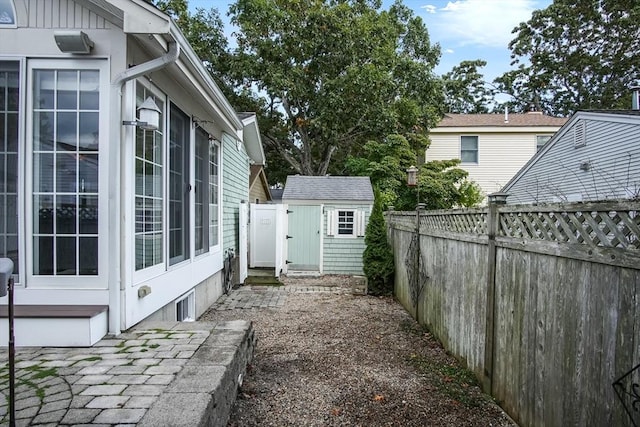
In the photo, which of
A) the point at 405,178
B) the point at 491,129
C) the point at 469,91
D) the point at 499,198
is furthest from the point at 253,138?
the point at 469,91

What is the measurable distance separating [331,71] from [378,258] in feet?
37.8

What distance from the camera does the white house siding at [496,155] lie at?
1706 centimetres

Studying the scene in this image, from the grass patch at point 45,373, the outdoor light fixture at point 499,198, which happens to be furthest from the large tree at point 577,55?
the grass patch at point 45,373

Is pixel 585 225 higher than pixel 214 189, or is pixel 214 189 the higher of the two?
pixel 214 189

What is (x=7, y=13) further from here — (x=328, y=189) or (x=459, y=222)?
(x=328, y=189)

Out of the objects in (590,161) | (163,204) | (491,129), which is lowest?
(163,204)

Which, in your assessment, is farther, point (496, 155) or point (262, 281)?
point (496, 155)

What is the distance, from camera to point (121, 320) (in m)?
3.45

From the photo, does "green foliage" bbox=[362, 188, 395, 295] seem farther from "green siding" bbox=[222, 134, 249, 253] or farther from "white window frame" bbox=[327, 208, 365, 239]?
"green siding" bbox=[222, 134, 249, 253]

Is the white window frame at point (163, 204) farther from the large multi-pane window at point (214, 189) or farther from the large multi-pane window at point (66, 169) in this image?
the large multi-pane window at point (214, 189)

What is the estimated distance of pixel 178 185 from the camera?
4.97m

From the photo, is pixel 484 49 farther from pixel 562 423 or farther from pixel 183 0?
pixel 562 423

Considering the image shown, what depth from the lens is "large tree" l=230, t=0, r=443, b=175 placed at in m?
16.6

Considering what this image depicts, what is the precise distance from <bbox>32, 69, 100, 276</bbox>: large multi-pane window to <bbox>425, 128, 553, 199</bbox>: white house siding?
50.9 ft
